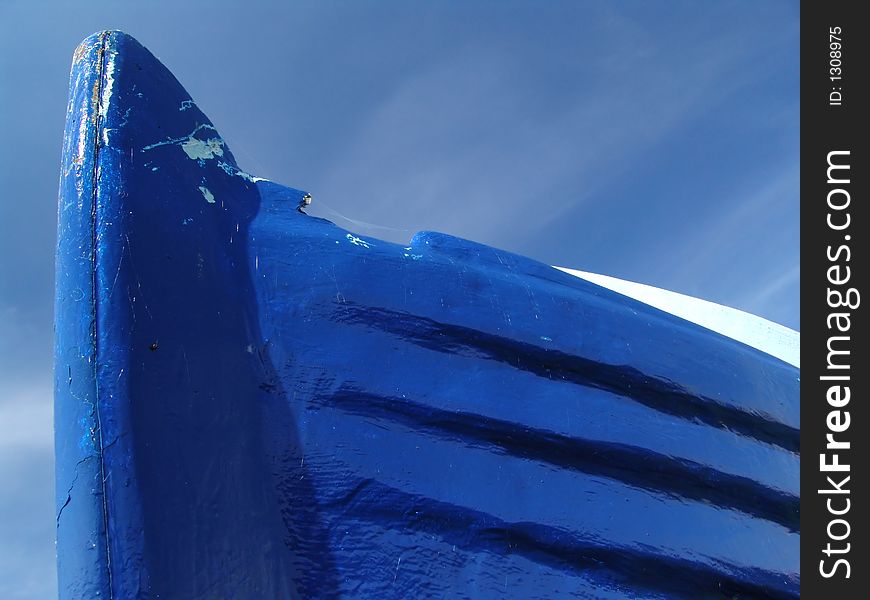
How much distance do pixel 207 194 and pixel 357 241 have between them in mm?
359

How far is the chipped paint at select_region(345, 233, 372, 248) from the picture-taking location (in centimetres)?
177

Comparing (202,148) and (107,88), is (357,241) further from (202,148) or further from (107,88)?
(107,88)

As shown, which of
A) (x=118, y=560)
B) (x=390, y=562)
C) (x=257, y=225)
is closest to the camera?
(x=118, y=560)

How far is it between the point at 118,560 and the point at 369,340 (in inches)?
25.7

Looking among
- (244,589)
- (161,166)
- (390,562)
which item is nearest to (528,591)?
(390,562)

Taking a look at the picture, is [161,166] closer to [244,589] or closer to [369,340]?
[369,340]

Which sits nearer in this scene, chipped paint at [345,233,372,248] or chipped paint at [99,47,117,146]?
chipped paint at [99,47,117,146]

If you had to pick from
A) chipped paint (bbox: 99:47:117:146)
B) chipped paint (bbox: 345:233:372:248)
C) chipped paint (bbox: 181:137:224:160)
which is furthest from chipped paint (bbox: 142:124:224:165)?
chipped paint (bbox: 345:233:372:248)

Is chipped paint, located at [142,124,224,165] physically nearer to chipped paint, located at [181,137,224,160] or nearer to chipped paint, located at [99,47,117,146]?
chipped paint, located at [181,137,224,160]

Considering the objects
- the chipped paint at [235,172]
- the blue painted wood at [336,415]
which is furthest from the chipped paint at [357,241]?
the chipped paint at [235,172]

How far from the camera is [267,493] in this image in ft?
4.65

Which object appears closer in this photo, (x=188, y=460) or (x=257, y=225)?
(x=188, y=460)

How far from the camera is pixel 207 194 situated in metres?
1.69

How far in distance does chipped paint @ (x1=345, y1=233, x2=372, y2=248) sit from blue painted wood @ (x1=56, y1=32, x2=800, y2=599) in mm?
16
